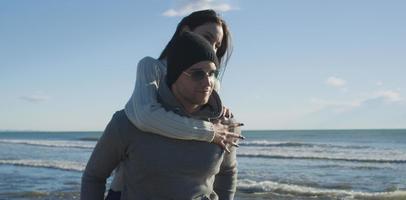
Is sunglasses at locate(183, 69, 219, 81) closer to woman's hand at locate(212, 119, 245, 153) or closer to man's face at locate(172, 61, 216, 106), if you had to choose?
man's face at locate(172, 61, 216, 106)

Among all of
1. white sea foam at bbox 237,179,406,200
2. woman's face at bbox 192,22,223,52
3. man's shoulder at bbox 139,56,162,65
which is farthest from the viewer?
white sea foam at bbox 237,179,406,200

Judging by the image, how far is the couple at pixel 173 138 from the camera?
6.62ft

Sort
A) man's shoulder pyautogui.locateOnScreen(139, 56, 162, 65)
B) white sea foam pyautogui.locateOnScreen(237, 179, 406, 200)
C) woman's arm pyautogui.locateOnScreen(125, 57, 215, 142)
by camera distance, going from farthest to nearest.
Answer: white sea foam pyautogui.locateOnScreen(237, 179, 406, 200), man's shoulder pyautogui.locateOnScreen(139, 56, 162, 65), woman's arm pyautogui.locateOnScreen(125, 57, 215, 142)

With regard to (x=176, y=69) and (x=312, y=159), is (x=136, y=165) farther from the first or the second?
(x=312, y=159)

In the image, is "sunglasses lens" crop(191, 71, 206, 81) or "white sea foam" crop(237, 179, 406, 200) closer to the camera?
"sunglasses lens" crop(191, 71, 206, 81)

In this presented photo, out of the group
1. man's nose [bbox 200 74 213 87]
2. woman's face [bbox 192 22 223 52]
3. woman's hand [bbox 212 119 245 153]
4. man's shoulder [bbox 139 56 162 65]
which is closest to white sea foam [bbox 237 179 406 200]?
woman's face [bbox 192 22 223 52]

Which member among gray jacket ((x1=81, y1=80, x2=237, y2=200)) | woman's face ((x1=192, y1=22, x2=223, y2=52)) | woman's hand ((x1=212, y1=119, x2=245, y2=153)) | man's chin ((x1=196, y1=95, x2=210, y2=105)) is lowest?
gray jacket ((x1=81, y1=80, x2=237, y2=200))

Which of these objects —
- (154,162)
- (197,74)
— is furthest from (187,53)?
(154,162)

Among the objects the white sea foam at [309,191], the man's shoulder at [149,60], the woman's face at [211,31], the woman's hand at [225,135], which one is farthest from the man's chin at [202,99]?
the white sea foam at [309,191]

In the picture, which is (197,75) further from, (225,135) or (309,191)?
(309,191)

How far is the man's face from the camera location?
6.71 ft

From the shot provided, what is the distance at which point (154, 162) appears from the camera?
201 cm

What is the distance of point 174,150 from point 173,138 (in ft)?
0.15

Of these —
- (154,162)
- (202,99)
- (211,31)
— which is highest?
(211,31)
